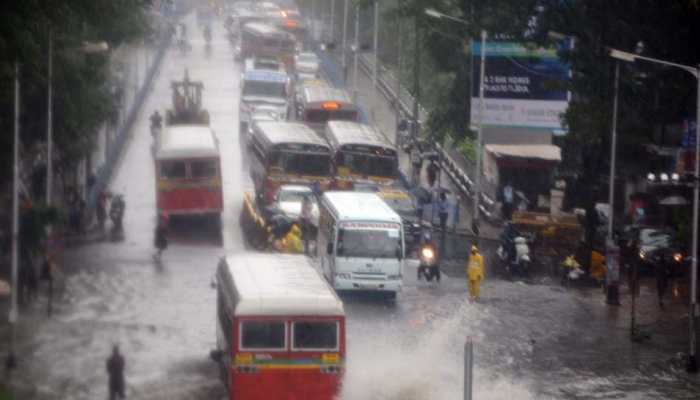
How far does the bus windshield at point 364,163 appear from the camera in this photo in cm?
4906

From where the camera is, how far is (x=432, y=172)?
176ft

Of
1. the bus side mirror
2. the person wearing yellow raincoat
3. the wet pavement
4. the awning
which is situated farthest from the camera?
the awning

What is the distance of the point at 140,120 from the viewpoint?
6750 cm

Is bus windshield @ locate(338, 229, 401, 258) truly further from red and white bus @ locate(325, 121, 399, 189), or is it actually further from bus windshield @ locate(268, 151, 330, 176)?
red and white bus @ locate(325, 121, 399, 189)

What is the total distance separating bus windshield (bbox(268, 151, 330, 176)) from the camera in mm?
47156

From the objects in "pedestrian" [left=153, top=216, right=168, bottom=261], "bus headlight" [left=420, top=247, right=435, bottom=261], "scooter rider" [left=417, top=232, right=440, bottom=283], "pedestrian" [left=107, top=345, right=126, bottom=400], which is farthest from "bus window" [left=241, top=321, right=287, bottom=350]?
"pedestrian" [left=153, top=216, right=168, bottom=261]

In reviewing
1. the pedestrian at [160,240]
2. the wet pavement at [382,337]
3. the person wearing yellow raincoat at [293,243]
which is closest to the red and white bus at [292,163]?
the wet pavement at [382,337]

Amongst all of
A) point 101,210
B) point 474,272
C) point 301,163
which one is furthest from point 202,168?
point 474,272

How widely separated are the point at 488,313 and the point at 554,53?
14879mm

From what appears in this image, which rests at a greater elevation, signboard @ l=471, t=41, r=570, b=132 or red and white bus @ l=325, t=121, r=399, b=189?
signboard @ l=471, t=41, r=570, b=132

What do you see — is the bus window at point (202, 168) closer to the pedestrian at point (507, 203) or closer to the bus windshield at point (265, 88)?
the pedestrian at point (507, 203)

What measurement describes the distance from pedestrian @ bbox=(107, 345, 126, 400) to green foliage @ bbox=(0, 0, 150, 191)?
18.0 feet

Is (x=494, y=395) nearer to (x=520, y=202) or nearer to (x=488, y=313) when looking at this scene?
(x=488, y=313)

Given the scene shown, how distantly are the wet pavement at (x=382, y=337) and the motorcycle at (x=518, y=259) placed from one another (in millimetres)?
619
